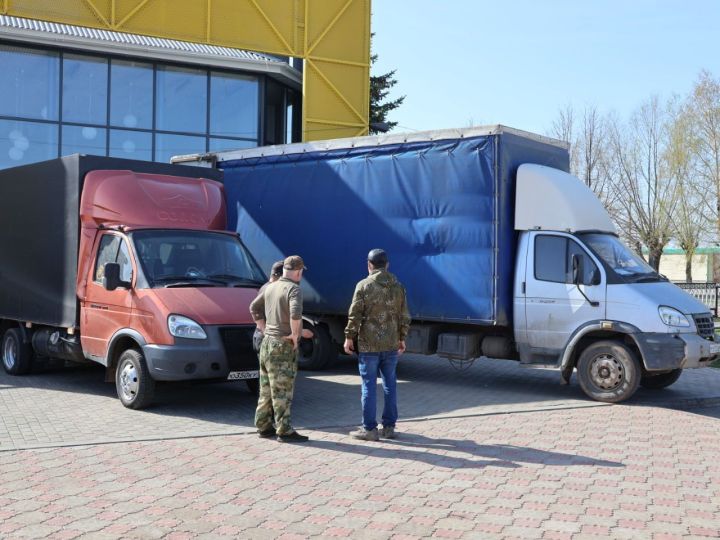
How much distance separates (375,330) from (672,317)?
4.23 metres

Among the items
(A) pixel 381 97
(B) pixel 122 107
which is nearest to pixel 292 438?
(B) pixel 122 107

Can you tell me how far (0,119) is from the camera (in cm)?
1956

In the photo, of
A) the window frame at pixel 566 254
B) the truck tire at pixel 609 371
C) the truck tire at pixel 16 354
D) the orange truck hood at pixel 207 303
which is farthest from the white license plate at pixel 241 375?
the truck tire at pixel 16 354

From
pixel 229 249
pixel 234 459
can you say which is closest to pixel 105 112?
pixel 229 249

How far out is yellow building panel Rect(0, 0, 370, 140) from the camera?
2041 cm

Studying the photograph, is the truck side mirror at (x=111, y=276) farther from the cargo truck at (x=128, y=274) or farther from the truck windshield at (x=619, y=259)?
the truck windshield at (x=619, y=259)

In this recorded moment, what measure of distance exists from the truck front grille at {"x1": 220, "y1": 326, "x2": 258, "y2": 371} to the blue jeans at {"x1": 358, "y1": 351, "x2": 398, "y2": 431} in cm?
176

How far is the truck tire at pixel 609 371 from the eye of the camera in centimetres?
1007

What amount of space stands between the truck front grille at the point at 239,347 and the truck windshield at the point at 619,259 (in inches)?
182

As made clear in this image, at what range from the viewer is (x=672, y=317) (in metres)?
9.92

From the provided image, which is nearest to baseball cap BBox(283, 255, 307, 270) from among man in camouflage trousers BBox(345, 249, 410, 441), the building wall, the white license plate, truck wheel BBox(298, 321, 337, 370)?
man in camouflage trousers BBox(345, 249, 410, 441)

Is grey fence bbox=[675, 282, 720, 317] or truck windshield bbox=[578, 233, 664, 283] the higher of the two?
truck windshield bbox=[578, 233, 664, 283]

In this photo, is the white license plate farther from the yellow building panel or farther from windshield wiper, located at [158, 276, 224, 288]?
the yellow building panel

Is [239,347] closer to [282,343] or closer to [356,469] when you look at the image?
[282,343]
